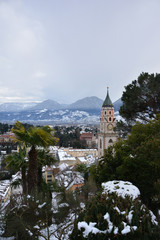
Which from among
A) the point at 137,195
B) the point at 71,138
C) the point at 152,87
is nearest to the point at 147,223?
the point at 137,195

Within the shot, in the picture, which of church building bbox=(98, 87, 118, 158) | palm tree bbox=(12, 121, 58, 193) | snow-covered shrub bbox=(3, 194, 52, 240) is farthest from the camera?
church building bbox=(98, 87, 118, 158)

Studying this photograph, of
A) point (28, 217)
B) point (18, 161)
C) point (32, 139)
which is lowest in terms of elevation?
point (28, 217)

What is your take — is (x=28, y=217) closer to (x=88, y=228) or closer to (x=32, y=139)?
(x=32, y=139)

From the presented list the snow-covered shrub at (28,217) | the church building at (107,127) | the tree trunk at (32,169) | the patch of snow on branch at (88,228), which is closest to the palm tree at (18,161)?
the tree trunk at (32,169)

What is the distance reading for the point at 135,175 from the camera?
657cm

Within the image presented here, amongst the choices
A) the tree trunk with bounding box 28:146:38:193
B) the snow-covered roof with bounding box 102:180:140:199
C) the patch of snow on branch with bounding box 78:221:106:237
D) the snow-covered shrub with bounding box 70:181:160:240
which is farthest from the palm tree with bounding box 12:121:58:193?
the patch of snow on branch with bounding box 78:221:106:237

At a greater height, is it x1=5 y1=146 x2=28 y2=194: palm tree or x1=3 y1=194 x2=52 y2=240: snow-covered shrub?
x1=5 y1=146 x2=28 y2=194: palm tree

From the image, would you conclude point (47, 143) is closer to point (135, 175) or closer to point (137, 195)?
point (137, 195)

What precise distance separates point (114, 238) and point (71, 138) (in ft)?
208

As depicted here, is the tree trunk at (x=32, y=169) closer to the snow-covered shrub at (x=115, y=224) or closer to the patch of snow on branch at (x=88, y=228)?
the snow-covered shrub at (x=115, y=224)

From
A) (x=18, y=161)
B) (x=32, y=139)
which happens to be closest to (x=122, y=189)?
(x=32, y=139)

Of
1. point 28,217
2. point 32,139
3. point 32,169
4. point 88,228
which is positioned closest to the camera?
point 88,228

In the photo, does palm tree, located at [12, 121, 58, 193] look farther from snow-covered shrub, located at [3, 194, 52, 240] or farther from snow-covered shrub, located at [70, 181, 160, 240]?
snow-covered shrub, located at [70, 181, 160, 240]

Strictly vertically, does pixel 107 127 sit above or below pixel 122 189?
above
